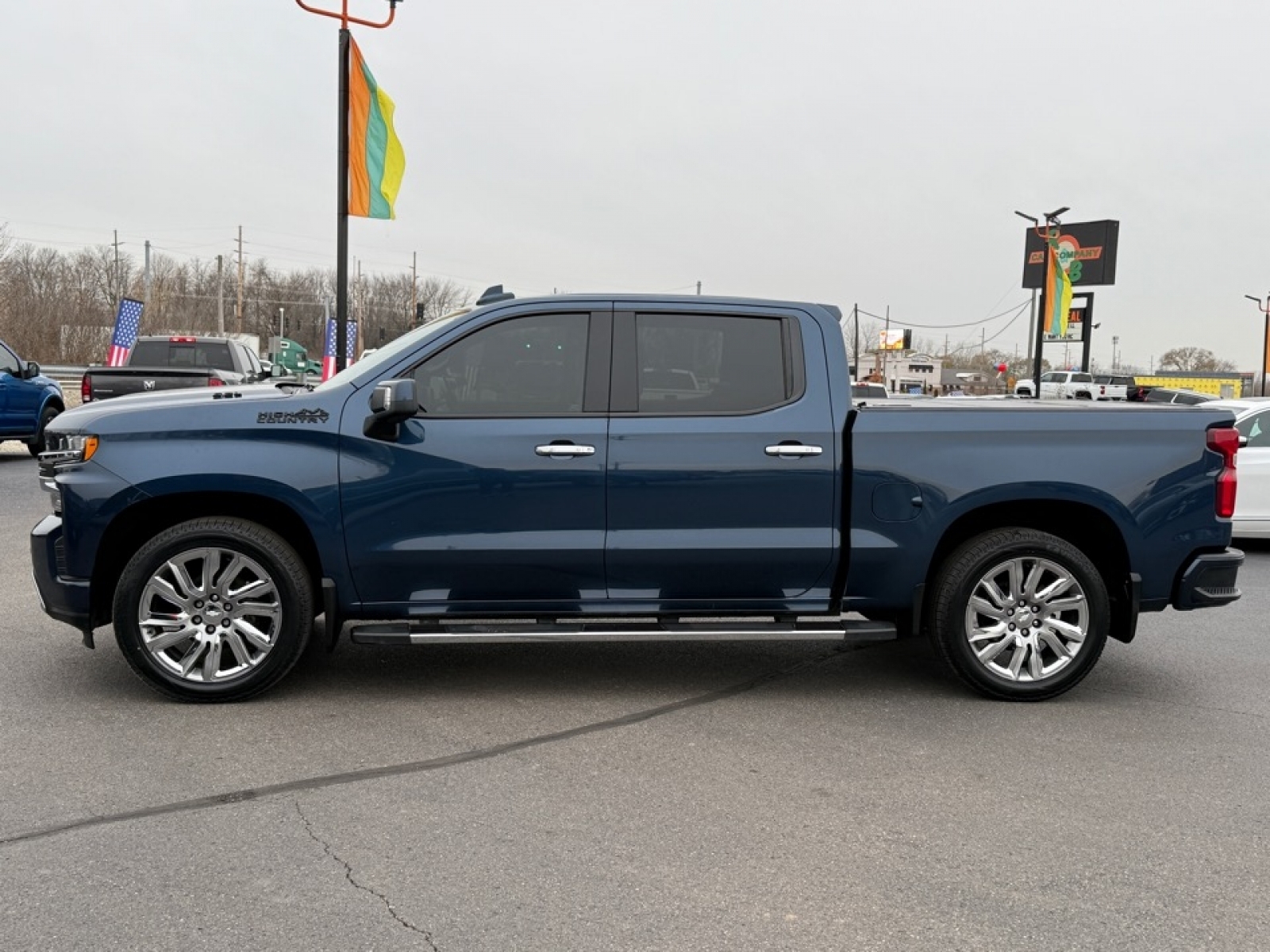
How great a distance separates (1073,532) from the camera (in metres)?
6.01

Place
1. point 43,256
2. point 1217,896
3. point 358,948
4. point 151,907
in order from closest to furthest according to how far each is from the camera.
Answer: point 358,948, point 151,907, point 1217,896, point 43,256

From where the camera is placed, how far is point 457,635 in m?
5.29

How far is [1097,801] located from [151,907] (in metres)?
3.33

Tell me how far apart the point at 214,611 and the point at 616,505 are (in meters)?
1.94

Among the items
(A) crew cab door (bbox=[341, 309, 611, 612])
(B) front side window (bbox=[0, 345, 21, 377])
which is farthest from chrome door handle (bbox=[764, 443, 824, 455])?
(B) front side window (bbox=[0, 345, 21, 377])

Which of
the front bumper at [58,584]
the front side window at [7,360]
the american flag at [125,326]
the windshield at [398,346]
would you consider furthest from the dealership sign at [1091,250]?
the front bumper at [58,584]

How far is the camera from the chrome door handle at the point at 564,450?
17.8ft

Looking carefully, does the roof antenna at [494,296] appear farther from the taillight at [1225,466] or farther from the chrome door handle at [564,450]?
the taillight at [1225,466]

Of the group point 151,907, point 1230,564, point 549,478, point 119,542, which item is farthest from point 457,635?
point 1230,564

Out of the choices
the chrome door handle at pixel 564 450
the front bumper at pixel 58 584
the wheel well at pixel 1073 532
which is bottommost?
the front bumper at pixel 58 584

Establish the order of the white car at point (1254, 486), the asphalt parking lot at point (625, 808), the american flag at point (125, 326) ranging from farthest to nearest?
1. the american flag at point (125, 326)
2. the white car at point (1254, 486)
3. the asphalt parking lot at point (625, 808)

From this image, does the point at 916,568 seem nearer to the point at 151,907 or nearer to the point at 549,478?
the point at 549,478

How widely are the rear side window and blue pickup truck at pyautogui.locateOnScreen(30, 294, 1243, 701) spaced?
0.04 feet

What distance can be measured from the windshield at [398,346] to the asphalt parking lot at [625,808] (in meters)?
1.53
